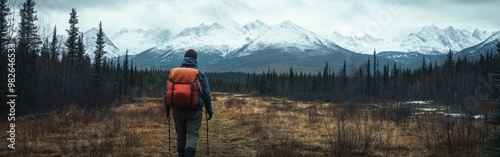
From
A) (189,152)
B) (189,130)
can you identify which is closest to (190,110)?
(189,130)

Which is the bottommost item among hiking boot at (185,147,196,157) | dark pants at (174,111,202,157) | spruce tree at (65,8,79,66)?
hiking boot at (185,147,196,157)

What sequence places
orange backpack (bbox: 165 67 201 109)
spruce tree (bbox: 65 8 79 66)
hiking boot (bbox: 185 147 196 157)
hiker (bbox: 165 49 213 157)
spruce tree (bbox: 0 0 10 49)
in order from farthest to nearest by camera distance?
spruce tree (bbox: 65 8 79 66), spruce tree (bbox: 0 0 10 49), hiking boot (bbox: 185 147 196 157), hiker (bbox: 165 49 213 157), orange backpack (bbox: 165 67 201 109)

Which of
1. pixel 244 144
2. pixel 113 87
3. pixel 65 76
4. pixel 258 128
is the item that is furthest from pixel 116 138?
pixel 113 87

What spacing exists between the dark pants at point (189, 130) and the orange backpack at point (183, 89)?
0.33m

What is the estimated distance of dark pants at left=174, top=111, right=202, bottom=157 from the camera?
739 cm

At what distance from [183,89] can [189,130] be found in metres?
0.87

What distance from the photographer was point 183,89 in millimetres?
7094

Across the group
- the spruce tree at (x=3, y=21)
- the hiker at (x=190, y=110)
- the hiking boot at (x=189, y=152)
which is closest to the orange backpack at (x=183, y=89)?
the hiker at (x=190, y=110)

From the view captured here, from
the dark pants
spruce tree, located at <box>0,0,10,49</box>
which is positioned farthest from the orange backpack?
spruce tree, located at <box>0,0,10,49</box>

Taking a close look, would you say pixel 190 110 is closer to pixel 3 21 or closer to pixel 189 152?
pixel 189 152

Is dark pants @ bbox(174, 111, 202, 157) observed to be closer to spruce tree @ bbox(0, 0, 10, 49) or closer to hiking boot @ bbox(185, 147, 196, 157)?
hiking boot @ bbox(185, 147, 196, 157)

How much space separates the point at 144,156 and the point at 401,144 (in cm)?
710

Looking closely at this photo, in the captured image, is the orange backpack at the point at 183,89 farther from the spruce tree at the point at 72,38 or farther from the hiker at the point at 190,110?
the spruce tree at the point at 72,38

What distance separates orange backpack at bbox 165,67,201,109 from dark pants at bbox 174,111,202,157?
0.33 meters
